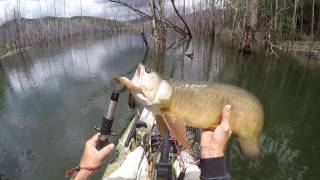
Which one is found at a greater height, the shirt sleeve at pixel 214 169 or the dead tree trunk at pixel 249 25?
the dead tree trunk at pixel 249 25

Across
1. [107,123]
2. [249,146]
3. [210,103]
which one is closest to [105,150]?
[107,123]

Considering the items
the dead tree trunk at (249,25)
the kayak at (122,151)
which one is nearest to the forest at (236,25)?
the dead tree trunk at (249,25)

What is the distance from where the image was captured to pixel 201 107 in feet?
9.23

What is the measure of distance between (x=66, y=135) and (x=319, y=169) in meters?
8.29

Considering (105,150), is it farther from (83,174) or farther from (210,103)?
(210,103)

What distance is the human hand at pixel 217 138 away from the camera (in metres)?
2.84

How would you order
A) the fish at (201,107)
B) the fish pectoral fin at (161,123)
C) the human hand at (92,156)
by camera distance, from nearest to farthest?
the fish at (201,107)
the fish pectoral fin at (161,123)
the human hand at (92,156)

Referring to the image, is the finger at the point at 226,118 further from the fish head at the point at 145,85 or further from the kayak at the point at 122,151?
the kayak at the point at 122,151

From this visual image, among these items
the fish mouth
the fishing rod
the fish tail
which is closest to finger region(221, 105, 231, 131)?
the fish tail

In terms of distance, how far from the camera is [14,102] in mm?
18609

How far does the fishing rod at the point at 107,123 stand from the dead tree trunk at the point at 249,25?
2764 cm

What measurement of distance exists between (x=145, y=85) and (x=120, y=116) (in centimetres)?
1069

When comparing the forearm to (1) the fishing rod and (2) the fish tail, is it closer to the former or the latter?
(1) the fishing rod

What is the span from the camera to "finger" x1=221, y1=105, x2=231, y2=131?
9.22ft
